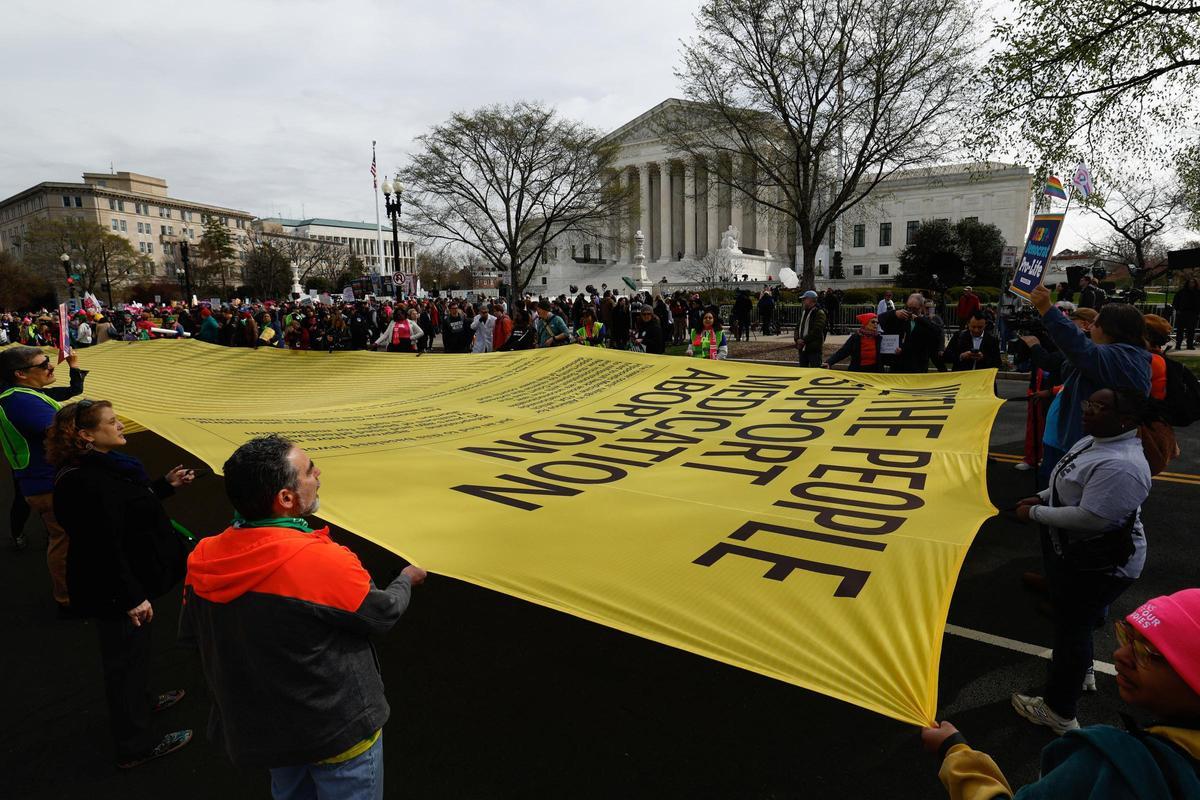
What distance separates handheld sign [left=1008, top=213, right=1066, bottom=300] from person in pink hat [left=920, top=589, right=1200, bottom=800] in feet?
13.0

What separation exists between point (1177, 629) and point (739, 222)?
79.4 m

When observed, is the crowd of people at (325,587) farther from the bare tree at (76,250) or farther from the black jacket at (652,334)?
the bare tree at (76,250)

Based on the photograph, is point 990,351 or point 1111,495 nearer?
point 1111,495

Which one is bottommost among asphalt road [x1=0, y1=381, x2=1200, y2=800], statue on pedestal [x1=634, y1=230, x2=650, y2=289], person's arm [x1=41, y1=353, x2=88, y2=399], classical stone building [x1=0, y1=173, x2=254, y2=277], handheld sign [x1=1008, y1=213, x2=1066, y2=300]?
asphalt road [x1=0, y1=381, x2=1200, y2=800]

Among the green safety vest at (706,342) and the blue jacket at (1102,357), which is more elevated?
the blue jacket at (1102,357)

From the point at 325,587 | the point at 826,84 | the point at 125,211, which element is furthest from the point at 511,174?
the point at 125,211

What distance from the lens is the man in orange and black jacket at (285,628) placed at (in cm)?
206

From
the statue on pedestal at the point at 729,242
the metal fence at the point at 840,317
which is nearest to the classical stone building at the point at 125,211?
the statue on pedestal at the point at 729,242

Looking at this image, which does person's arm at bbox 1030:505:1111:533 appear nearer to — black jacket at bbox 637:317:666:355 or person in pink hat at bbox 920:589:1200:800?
person in pink hat at bbox 920:589:1200:800

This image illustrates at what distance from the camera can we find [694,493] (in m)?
3.93

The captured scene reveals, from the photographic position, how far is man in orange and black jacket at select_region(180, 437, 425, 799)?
2062mm

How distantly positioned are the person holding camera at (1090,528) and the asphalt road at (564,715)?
1.30 feet

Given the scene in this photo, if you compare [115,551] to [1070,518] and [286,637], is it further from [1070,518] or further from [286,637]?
[1070,518]

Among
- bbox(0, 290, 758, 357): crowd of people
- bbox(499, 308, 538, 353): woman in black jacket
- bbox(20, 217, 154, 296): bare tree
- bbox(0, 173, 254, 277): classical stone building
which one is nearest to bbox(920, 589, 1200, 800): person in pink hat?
bbox(0, 290, 758, 357): crowd of people
